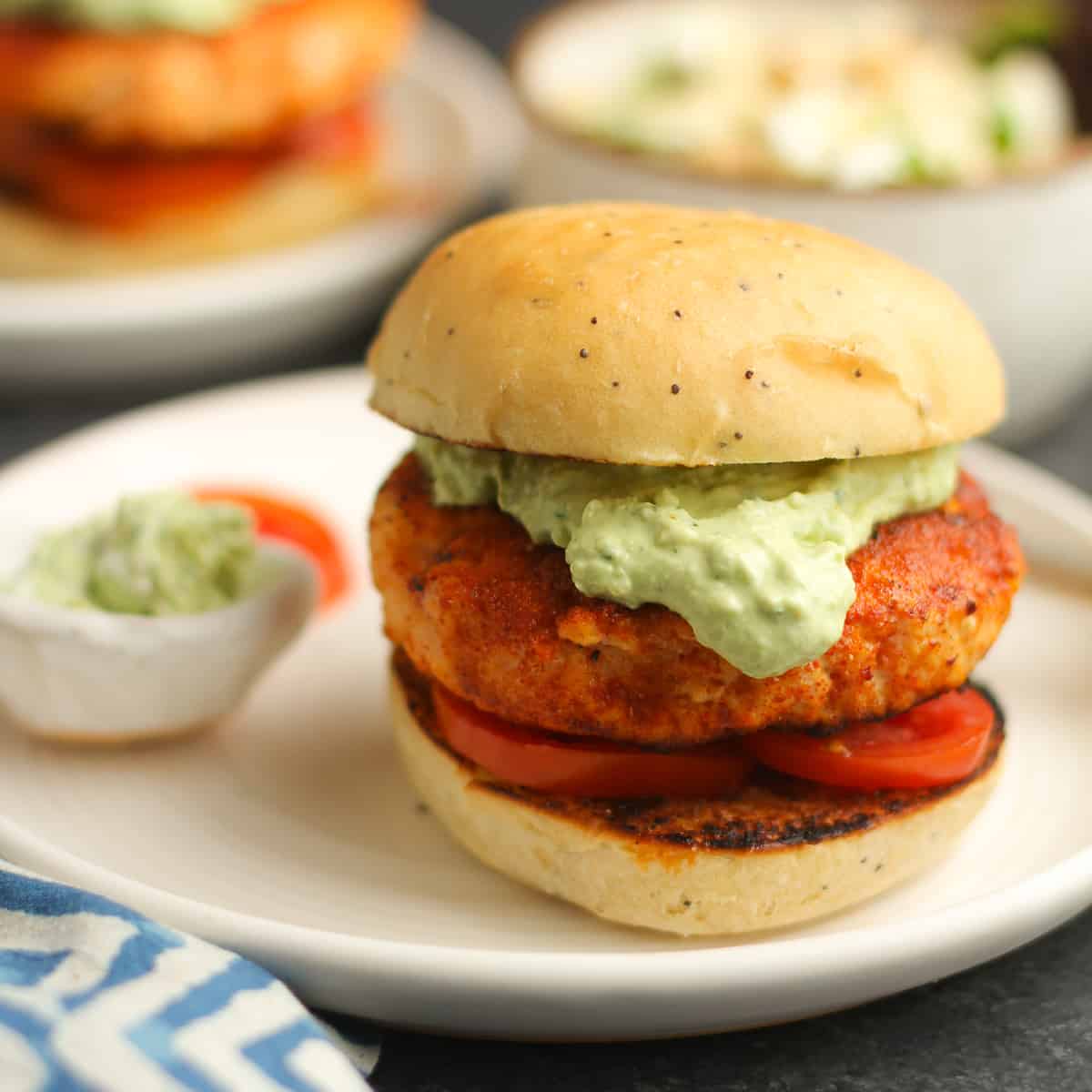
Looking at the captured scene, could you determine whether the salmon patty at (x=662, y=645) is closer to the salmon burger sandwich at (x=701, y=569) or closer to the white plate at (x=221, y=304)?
the salmon burger sandwich at (x=701, y=569)

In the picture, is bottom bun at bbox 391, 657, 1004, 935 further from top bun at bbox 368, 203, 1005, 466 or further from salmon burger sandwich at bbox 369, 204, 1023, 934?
top bun at bbox 368, 203, 1005, 466

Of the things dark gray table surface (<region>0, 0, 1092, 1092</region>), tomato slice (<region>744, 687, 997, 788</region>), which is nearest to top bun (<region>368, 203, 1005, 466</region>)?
tomato slice (<region>744, 687, 997, 788</region>)

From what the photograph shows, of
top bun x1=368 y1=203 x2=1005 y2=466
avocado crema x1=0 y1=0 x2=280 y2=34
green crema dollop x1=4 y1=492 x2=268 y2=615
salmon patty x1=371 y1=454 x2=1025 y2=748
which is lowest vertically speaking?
green crema dollop x1=4 y1=492 x2=268 y2=615

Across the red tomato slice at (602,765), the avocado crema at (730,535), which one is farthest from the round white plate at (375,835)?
the avocado crema at (730,535)

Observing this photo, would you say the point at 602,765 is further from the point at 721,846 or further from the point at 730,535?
the point at 730,535

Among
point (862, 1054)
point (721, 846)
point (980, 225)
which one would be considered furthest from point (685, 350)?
point (980, 225)
